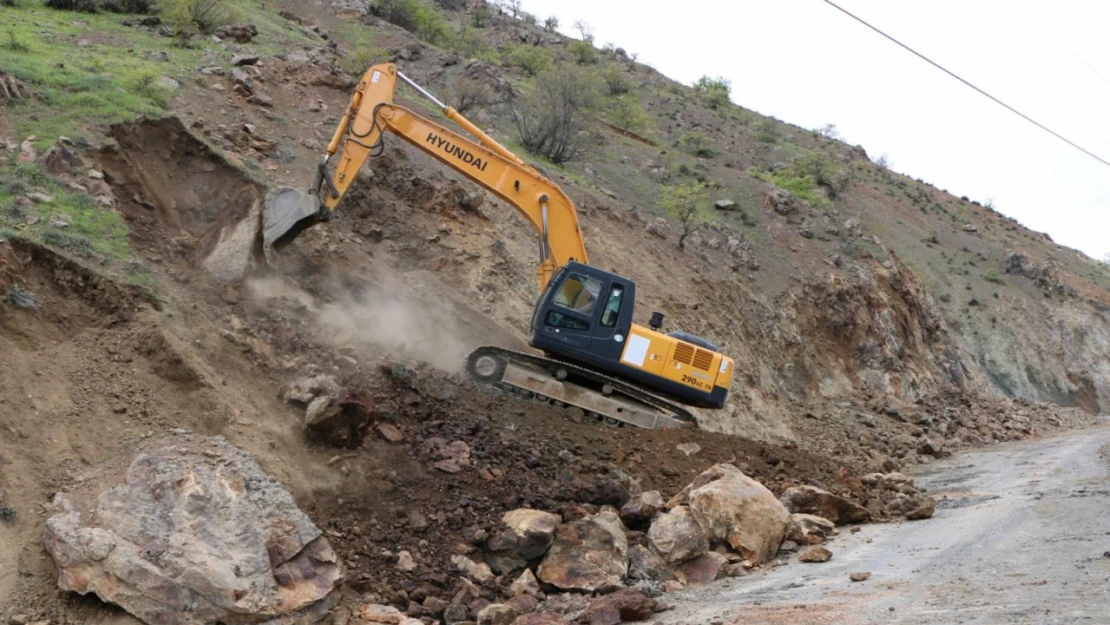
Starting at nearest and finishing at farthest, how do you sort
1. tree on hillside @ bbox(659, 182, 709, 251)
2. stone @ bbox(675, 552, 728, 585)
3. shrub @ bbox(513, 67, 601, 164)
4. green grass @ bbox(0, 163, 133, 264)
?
stone @ bbox(675, 552, 728, 585) < green grass @ bbox(0, 163, 133, 264) < tree on hillside @ bbox(659, 182, 709, 251) < shrub @ bbox(513, 67, 601, 164)

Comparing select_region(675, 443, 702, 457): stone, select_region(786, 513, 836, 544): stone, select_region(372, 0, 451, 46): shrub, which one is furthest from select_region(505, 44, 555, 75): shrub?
select_region(786, 513, 836, 544): stone

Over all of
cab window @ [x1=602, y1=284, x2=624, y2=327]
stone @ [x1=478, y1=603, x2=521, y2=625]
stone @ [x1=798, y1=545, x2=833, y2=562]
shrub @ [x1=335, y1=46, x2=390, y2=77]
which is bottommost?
stone @ [x1=478, y1=603, x2=521, y2=625]

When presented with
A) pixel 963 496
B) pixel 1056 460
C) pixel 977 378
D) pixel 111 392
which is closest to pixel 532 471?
pixel 111 392

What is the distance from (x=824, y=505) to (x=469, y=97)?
18.0 m

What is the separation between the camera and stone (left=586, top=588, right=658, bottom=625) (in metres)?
8.20

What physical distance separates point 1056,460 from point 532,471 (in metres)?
11.5

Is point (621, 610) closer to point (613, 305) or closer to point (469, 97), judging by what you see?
point (613, 305)

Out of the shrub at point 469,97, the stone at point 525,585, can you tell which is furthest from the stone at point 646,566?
the shrub at point 469,97

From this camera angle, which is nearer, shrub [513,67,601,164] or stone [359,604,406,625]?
stone [359,604,406,625]

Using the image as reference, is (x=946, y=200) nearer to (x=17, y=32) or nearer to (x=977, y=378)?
(x=977, y=378)

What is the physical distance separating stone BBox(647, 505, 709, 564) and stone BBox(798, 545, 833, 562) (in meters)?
1.03

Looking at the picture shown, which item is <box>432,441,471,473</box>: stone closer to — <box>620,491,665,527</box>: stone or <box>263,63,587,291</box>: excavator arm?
<box>620,491,665,527</box>: stone

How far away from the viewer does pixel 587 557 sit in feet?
31.5

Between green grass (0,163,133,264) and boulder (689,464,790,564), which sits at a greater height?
green grass (0,163,133,264)
